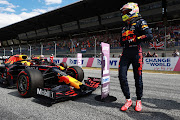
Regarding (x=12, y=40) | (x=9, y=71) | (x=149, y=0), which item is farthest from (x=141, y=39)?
(x=12, y=40)

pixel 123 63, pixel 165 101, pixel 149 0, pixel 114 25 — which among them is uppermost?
pixel 149 0

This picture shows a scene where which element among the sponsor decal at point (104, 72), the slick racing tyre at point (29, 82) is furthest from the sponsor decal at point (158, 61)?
the slick racing tyre at point (29, 82)

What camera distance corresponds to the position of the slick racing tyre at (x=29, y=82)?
3168mm

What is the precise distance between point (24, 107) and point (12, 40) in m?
46.6

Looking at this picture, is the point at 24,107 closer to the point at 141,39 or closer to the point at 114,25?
the point at 141,39

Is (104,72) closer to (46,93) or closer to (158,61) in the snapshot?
(46,93)

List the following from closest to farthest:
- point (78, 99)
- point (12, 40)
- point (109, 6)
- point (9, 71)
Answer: point (78, 99)
point (9, 71)
point (109, 6)
point (12, 40)

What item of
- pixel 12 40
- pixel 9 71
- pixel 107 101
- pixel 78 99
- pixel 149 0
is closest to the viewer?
pixel 107 101

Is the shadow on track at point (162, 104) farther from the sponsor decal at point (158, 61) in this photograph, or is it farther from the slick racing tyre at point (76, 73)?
the sponsor decal at point (158, 61)

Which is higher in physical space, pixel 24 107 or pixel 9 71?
pixel 9 71

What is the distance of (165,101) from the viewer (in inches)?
120

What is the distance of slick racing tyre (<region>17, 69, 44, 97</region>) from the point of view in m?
3.17

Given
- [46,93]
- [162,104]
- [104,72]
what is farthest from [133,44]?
[46,93]

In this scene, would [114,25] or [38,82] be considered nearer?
[38,82]
